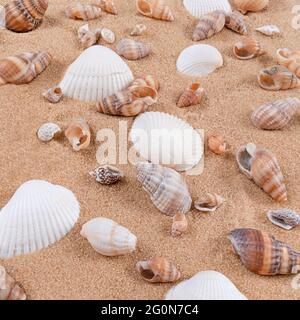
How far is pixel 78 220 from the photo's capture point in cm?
Result: 223

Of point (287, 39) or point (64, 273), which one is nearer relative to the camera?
point (64, 273)

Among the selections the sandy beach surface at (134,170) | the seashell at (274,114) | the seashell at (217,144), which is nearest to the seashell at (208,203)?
the sandy beach surface at (134,170)

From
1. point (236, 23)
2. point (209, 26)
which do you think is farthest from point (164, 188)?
point (236, 23)

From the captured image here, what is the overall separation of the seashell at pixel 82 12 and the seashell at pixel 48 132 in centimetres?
109

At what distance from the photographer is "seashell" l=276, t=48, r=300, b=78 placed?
3125mm

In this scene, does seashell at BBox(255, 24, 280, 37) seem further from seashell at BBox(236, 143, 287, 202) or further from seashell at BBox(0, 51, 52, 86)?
seashell at BBox(0, 51, 52, 86)

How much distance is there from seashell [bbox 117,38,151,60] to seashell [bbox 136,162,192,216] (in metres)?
1.01

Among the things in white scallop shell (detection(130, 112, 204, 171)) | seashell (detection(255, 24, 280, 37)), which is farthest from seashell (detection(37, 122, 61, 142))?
seashell (detection(255, 24, 280, 37))

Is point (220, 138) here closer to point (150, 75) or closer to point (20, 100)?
point (150, 75)

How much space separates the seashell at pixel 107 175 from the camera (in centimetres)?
238

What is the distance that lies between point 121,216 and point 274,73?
1310 millimetres

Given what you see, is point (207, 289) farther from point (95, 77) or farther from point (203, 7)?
point (203, 7)

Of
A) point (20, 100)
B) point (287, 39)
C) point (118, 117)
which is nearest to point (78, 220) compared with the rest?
point (118, 117)

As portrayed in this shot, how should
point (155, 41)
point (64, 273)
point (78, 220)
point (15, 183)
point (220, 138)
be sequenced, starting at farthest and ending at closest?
point (155, 41) < point (220, 138) < point (15, 183) < point (78, 220) < point (64, 273)
